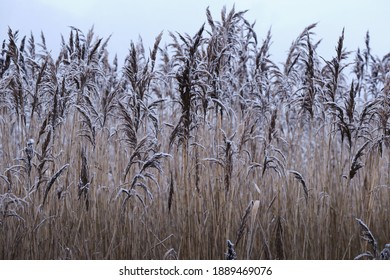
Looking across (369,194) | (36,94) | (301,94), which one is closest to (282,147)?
(301,94)

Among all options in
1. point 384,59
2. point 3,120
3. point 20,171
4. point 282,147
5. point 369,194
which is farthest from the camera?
point 384,59

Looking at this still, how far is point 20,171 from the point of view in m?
4.21

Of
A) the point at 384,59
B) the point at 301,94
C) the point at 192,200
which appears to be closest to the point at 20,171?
the point at 192,200

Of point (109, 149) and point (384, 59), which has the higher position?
point (384, 59)

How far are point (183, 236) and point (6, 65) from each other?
1.86 m

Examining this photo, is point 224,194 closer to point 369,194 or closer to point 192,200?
point 192,200

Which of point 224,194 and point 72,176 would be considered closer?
point 224,194

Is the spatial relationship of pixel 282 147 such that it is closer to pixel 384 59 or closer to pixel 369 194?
pixel 369 194

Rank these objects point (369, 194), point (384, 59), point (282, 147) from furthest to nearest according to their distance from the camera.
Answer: point (384, 59), point (282, 147), point (369, 194)

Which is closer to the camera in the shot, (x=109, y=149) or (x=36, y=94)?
(x=36, y=94)

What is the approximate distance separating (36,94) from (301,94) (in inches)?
74.1
